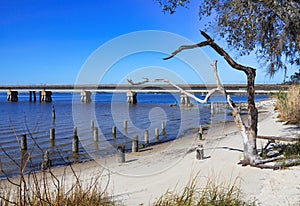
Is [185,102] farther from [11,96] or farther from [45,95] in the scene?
[11,96]

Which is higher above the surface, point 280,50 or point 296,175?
point 280,50

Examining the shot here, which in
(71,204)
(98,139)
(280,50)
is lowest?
(98,139)

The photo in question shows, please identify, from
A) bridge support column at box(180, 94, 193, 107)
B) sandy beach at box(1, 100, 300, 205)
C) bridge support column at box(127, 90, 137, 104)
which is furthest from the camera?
bridge support column at box(127, 90, 137, 104)

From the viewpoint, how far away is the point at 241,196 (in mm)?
6359

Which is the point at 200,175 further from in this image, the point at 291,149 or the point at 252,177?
the point at 291,149

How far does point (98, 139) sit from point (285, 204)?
693 inches

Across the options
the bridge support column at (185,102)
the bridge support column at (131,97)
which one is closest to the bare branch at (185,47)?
the bridge support column at (185,102)

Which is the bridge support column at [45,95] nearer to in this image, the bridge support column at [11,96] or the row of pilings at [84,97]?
the row of pilings at [84,97]

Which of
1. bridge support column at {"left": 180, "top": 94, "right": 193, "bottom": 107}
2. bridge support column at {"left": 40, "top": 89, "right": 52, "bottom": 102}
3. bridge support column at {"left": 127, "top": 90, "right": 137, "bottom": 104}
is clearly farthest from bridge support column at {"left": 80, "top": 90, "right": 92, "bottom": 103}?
bridge support column at {"left": 180, "top": 94, "right": 193, "bottom": 107}

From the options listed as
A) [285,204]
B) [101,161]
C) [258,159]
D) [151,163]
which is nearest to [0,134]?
[101,161]

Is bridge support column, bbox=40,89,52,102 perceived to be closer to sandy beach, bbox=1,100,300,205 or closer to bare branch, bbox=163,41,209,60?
sandy beach, bbox=1,100,300,205

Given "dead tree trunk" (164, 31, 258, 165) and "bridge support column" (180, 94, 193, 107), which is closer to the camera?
"dead tree trunk" (164, 31, 258, 165)

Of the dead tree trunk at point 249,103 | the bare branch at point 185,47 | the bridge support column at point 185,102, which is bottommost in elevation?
the bridge support column at point 185,102

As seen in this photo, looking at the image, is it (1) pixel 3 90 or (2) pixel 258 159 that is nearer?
(2) pixel 258 159
